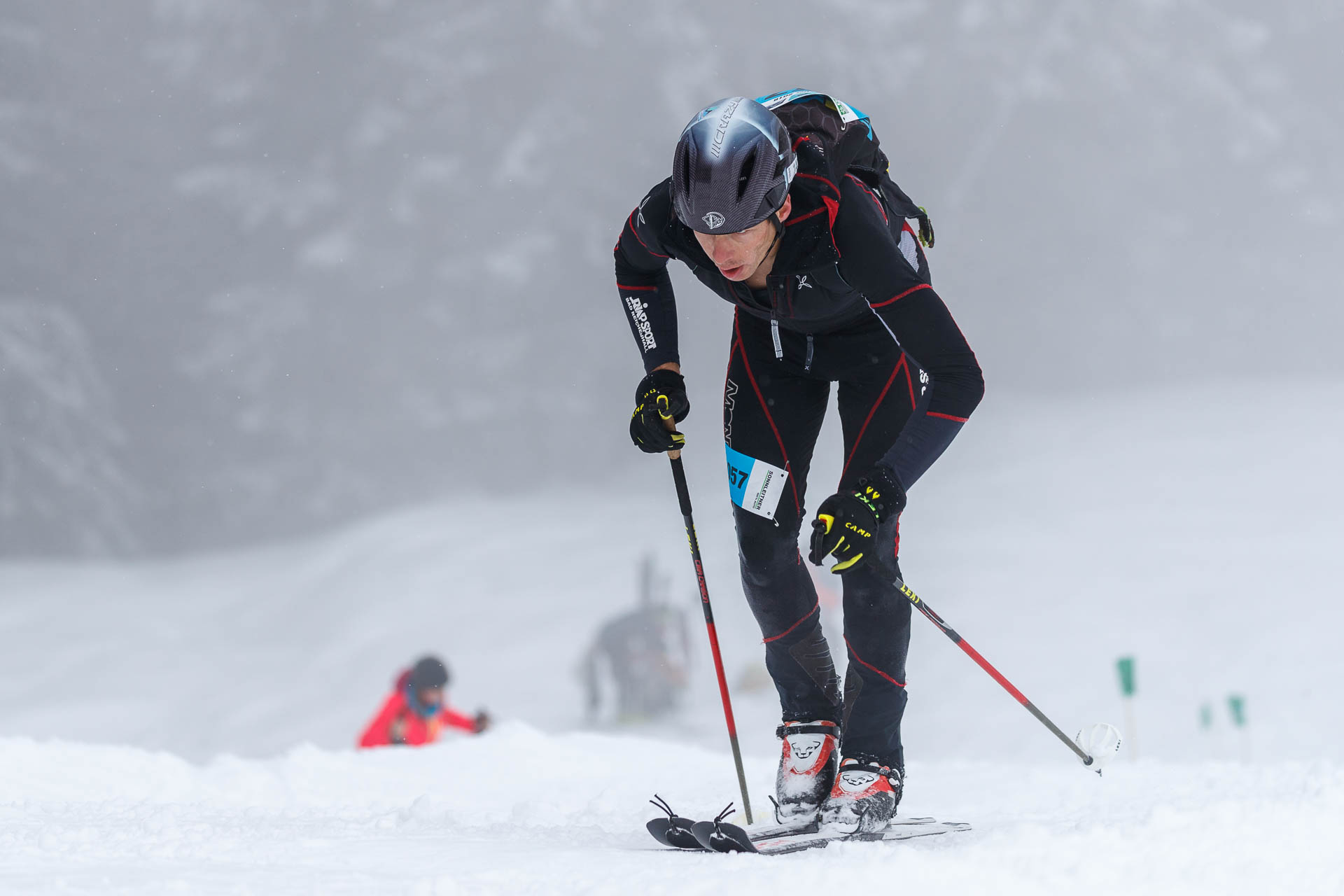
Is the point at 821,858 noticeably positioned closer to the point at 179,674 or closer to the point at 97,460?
the point at 179,674

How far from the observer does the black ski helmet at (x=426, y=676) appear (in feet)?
24.9

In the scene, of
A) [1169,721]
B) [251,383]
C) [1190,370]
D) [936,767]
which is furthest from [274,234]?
[936,767]

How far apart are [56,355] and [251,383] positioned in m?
8.68

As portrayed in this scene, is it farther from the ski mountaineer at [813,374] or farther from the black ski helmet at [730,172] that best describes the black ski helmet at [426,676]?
the black ski helmet at [730,172]

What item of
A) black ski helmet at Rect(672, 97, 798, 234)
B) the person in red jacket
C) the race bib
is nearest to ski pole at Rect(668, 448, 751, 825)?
the race bib

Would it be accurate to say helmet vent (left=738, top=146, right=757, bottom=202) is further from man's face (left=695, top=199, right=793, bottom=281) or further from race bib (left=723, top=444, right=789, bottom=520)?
race bib (left=723, top=444, right=789, bottom=520)

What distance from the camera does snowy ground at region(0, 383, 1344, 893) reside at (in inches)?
76.4

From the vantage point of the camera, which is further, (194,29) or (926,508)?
(194,29)

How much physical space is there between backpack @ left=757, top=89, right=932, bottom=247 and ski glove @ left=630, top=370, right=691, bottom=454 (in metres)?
0.68

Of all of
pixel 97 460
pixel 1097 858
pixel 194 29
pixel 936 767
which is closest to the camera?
pixel 1097 858

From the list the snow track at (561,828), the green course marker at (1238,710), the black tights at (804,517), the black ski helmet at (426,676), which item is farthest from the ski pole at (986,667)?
the black ski helmet at (426,676)

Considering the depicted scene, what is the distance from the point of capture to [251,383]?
53.5 meters

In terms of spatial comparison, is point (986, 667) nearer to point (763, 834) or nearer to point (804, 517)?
point (804, 517)

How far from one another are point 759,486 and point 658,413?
1.09 feet
